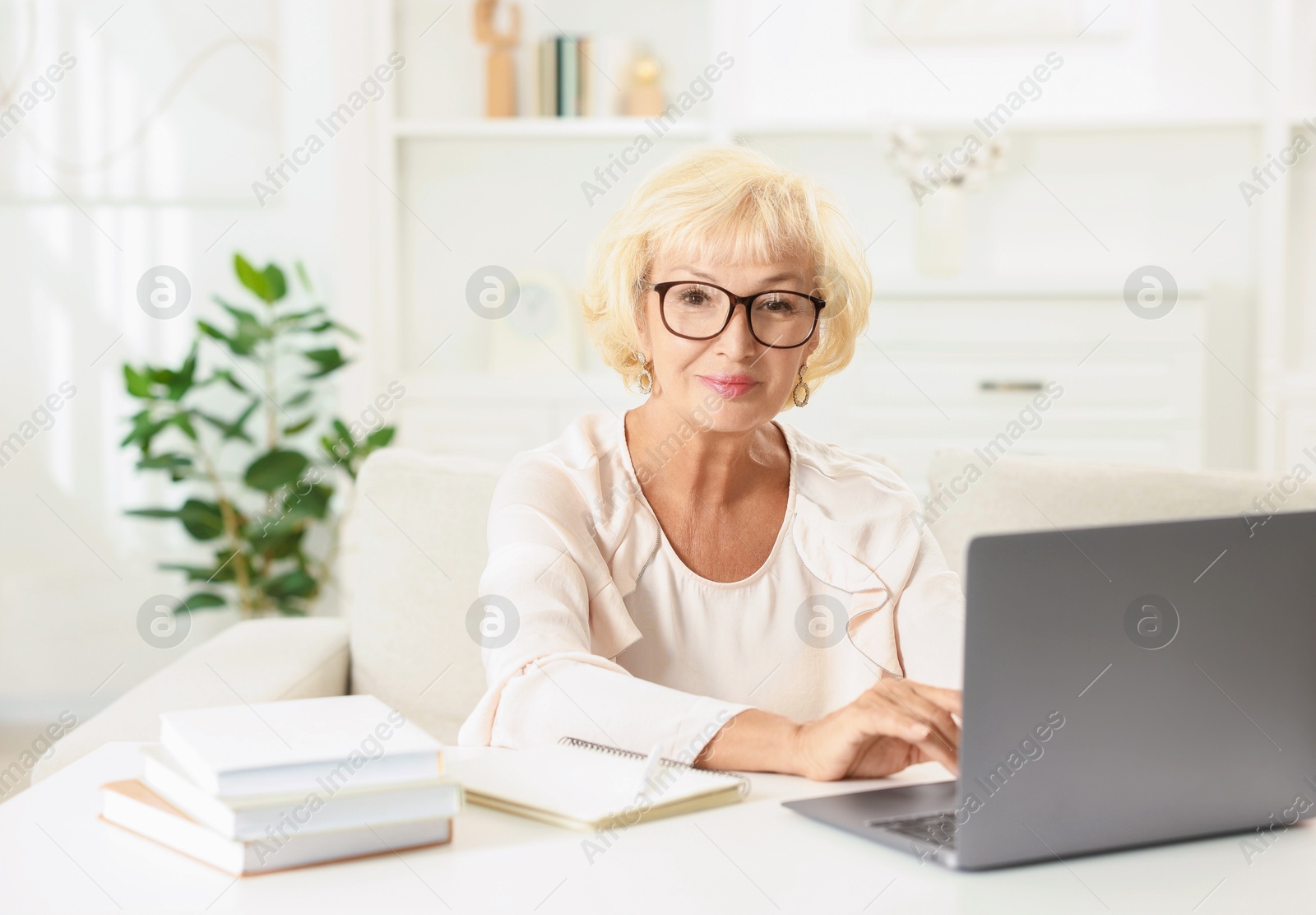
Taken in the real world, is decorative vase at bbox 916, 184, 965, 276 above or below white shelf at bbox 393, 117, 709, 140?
below

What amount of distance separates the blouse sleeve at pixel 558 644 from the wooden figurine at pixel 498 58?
7.71 feet

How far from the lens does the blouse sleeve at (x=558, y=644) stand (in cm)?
118

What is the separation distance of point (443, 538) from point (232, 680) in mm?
362

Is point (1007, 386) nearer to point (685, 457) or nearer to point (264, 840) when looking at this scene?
point (685, 457)

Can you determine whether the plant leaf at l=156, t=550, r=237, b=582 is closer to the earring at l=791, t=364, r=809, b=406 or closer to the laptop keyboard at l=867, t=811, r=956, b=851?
the earring at l=791, t=364, r=809, b=406

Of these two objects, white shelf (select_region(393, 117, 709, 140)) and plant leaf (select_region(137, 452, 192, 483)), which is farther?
white shelf (select_region(393, 117, 709, 140))

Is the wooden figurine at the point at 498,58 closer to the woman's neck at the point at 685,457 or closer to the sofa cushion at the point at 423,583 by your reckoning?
Result: the sofa cushion at the point at 423,583

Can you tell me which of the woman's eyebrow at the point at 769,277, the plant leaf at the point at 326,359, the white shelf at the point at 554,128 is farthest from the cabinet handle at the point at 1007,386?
the woman's eyebrow at the point at 769,277

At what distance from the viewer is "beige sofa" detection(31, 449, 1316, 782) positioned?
6.07 feet

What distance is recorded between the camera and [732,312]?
59.2 inches

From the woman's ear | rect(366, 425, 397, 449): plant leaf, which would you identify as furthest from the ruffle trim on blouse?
rect(366, 425, 397, 449): plant leaf

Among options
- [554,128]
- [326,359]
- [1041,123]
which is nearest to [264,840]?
[326,359]

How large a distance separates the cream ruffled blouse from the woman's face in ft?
0.40

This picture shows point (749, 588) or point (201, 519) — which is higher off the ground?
point (749, 588)
